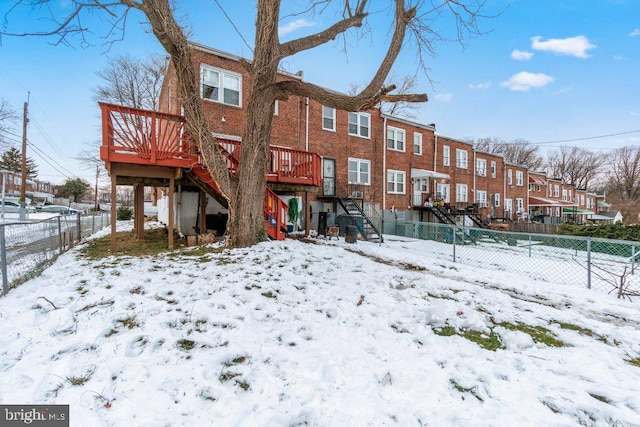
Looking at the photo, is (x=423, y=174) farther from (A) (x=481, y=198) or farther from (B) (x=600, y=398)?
(B) (x=600, y=398)

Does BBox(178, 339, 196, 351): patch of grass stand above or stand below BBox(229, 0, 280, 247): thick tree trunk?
below

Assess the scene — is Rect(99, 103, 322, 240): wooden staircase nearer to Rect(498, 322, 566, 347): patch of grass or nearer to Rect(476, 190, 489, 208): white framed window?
Rect(498, 322, 566, 347): patch of grass

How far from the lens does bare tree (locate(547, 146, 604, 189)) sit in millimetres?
51625

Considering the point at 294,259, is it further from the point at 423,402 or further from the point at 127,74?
the point at 127,74

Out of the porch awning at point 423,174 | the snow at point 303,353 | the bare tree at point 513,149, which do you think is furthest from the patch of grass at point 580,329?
the bare tree at point 513,149

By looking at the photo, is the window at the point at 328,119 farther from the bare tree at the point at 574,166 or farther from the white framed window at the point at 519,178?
the bare tree at the point at 574,166

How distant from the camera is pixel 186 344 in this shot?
2.80m

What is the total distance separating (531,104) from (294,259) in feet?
73.6

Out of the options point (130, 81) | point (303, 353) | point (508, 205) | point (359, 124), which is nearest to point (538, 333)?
point (303, 353)

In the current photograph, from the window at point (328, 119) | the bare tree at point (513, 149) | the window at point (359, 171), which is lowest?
the window at point (359, 171)

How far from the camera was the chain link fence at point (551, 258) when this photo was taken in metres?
5.78

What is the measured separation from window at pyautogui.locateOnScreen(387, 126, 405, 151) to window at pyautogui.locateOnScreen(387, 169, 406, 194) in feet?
5.16

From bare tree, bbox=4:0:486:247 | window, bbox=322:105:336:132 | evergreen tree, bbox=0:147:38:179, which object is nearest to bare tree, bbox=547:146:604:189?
window, bbox=322:105:336:132

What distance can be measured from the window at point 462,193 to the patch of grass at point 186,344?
22.8m
